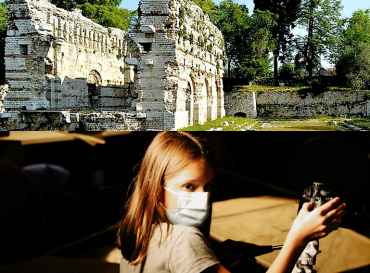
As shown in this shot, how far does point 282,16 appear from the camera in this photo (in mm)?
9945

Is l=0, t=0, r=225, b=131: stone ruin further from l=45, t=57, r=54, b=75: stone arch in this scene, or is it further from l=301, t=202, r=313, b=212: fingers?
l=301, t=202, r=313, b=212: fingers

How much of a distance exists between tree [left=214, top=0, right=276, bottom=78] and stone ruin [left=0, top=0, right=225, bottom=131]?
1.10 metres

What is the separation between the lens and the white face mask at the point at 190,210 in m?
1.60

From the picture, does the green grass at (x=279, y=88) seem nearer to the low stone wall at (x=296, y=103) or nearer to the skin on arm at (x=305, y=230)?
the low stone wall at (x=296, y=103)

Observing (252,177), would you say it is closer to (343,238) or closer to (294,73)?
(343,238)

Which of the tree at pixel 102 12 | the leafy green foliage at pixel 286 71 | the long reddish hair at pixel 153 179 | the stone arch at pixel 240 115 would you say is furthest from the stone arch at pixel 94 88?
the long reddish hair at pixel 153 179

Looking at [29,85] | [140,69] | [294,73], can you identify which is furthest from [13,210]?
[294,73]

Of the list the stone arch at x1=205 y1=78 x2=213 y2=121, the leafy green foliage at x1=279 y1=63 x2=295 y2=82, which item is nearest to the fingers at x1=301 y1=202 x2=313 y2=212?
the leafy green foliage at x1=279 y1=63 x2=295 y2=82

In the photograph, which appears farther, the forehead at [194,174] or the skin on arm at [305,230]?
the forehead at [194,174]

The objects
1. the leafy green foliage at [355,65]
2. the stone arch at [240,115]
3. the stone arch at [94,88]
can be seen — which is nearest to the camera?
the leafy green foliage at [355,65]

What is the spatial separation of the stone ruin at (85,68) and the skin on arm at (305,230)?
7.67 m

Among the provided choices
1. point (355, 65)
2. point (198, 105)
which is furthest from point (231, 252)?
point (355, 65)

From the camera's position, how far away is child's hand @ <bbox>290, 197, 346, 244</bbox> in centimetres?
150

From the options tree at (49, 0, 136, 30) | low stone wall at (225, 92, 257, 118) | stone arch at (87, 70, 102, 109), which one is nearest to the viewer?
tree at (49, 0, 136, 30)
